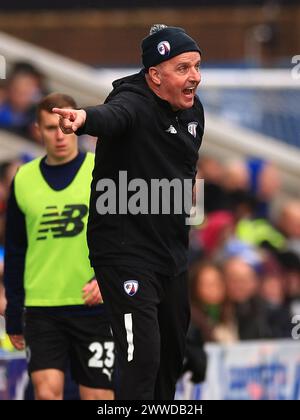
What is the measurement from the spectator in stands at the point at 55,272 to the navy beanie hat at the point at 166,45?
4.35 feet

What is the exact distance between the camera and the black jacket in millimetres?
6504

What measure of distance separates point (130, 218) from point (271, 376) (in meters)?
4.33

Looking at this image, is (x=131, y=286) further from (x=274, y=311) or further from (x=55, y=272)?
(x=274, y=311)

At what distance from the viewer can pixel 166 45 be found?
652 centimetres

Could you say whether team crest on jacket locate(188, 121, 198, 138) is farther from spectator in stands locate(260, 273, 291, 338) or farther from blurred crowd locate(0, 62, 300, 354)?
spectator in stands locate(260, 273, 291, 338)

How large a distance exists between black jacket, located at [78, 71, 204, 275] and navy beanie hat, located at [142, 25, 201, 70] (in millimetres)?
163

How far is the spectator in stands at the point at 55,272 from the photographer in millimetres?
7832

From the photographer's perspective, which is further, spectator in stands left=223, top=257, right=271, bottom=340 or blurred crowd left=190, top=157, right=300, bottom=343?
spectator in stands left=223, top=257, right=271, bottom=340

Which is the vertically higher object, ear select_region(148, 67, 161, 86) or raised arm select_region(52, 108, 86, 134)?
ear select_region(148, 67, 161, 86)

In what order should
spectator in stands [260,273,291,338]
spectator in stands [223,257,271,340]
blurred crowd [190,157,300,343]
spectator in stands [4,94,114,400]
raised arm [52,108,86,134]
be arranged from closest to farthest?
raised arm [52,108,86,134], spectator in stands [4,94,114,400], blurred crowd [190,157,300,343], spectator in stands [223,257,271,340], spectator in stands [260,273,291,338]

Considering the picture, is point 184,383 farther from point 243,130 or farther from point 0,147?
point 243,130

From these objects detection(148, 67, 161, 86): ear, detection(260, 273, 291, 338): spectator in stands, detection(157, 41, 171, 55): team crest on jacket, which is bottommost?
detection(260, 273, 291, 338): spectator in stands

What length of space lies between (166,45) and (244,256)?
6.12m

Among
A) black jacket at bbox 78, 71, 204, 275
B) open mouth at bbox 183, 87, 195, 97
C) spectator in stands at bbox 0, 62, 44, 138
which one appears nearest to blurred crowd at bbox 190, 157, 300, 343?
spectator in stands at bbox 0, 62, 44, 138
